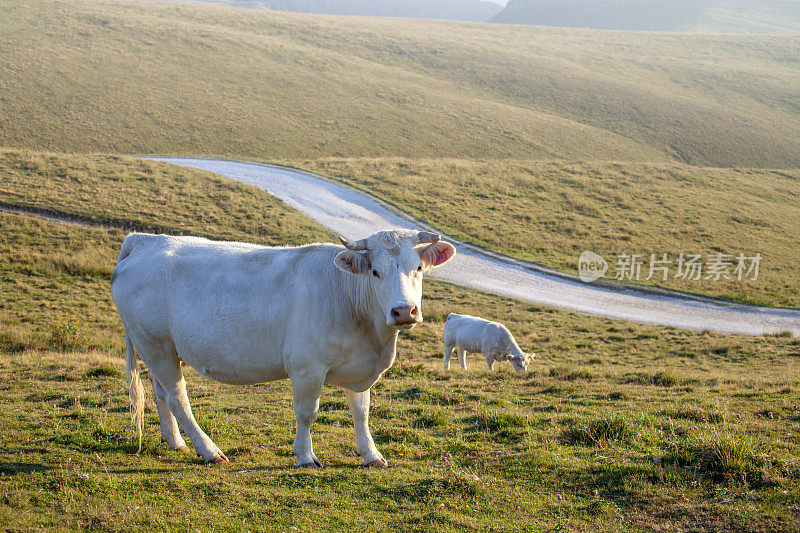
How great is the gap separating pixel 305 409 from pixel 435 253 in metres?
2.56

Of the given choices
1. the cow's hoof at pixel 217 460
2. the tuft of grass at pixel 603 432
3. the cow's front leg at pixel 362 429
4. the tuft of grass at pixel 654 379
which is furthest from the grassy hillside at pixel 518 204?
the tuft of grass at pixel 603 432

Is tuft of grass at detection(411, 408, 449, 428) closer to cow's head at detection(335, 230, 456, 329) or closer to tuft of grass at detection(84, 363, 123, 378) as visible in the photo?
cow's head at detection(335, 230, 456, 329)

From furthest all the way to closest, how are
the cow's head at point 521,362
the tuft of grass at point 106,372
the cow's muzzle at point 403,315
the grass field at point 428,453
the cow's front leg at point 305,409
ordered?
the cow's head at point 521,362
the tuft of grass at point 106,372
the cow's front leg at point 305,409
the cow's muzzle at point 403,315
the grass field at point 428,453

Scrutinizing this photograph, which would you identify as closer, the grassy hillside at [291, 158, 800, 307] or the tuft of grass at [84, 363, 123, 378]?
the tuft of grass at [84, 363, 123, 378]

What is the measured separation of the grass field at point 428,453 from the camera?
21.2ft

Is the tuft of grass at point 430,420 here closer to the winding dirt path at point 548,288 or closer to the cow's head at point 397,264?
the cow's head at point 397,264

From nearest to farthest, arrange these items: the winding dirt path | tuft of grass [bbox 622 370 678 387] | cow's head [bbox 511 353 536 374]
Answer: tuft of grass [bbox 622 370 678 387], cow's head [bbox 511 353 536 374], the winding dirt path

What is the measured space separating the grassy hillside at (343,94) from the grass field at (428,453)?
156 ft

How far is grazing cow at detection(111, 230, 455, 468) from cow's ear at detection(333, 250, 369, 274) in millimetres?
13

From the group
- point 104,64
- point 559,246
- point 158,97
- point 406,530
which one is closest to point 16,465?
point 406,530

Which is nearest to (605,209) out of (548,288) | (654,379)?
(548,288)

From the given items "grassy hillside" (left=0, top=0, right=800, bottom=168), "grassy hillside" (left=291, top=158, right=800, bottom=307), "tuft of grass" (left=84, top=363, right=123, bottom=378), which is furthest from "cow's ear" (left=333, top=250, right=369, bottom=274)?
"grassy hillside" (left=0, top=0, right=800, bottom=168)

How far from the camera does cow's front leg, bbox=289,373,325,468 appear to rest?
25.7 ft

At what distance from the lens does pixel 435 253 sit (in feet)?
25.6
